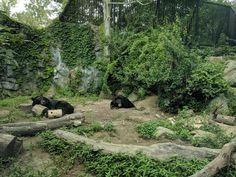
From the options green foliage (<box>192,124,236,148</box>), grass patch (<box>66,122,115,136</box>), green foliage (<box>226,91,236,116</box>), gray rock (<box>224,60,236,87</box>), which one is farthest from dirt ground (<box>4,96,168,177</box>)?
gray rock (<box>224,60,236,87</box>)

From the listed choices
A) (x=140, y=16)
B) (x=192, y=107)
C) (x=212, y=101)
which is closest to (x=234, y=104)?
(x=212, y=101)

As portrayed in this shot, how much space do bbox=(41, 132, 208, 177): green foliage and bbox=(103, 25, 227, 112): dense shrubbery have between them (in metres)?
5.10

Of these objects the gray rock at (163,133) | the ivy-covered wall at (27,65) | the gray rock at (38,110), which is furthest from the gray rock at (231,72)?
the ivy-covered wall at (27,65)

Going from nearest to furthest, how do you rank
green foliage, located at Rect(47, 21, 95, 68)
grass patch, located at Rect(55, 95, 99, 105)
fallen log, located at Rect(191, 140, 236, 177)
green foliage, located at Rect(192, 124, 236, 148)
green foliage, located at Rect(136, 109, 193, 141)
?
fallen log, located at Rect(191, 140, 236, 177), green foliage, located at Rect(192, 124, 236, 148), green foliage, located at Rect(136, 109, 193, 141), grass patch, located at Rect(55, 95, 99, 105), green foliage, located at Rect(47, 21, 95, 68)

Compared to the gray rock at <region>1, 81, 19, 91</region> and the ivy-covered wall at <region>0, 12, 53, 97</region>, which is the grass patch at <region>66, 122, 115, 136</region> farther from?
the ivy-covered wall at <region>0, 12, 53, 97</region>

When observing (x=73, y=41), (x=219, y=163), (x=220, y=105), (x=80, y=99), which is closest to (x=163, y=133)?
(x=219, y=163)

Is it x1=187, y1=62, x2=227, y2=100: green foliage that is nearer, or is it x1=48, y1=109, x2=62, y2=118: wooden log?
x1=48, y1=109, x2=62, y2=118: wooden log

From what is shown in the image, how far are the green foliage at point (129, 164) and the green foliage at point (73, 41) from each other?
33.4 ft

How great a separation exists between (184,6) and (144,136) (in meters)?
10.8

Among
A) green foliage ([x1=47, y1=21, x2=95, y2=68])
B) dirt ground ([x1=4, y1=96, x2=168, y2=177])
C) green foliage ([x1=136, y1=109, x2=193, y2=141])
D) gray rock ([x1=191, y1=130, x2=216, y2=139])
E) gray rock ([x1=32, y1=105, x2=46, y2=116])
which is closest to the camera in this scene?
dirt ground ([x1=4, y1=96, x2=168, y2=177])

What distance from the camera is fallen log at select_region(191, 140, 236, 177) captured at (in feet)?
15.0

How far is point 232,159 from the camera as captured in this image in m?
5.21

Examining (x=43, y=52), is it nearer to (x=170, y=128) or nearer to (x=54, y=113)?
(x=54, y=113)

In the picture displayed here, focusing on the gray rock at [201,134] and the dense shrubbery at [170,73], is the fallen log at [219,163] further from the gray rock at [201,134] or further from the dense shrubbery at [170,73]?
the dense shrubbery at [170,73]
